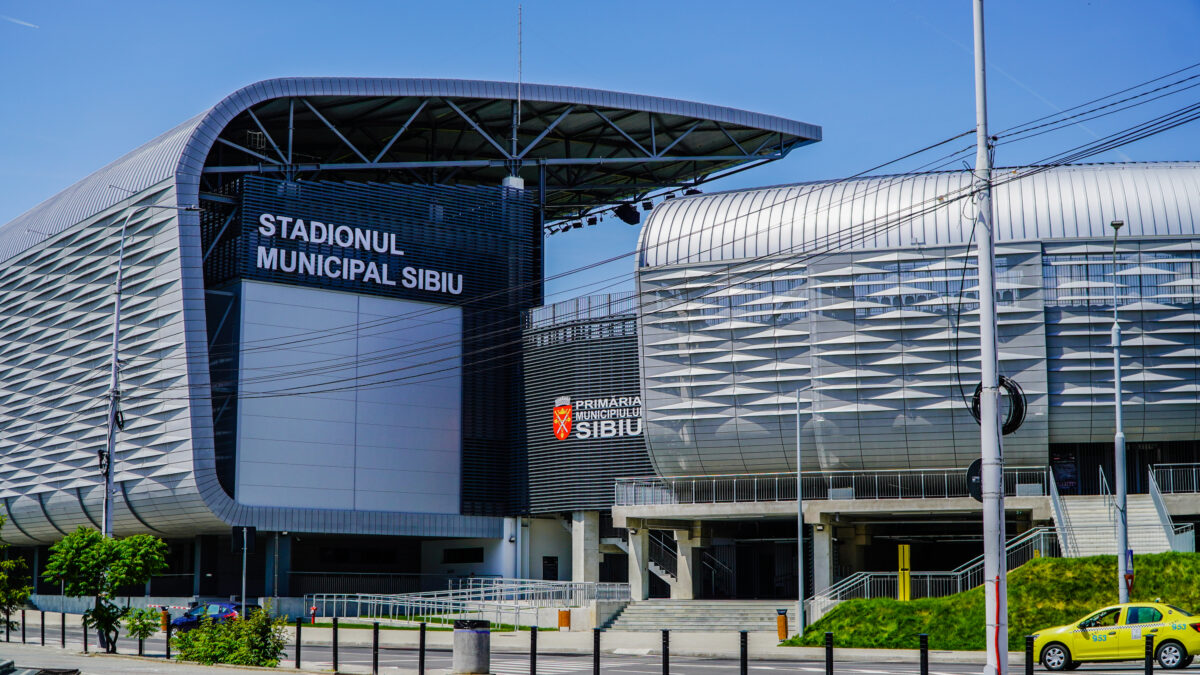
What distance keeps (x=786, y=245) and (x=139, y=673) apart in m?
33.9

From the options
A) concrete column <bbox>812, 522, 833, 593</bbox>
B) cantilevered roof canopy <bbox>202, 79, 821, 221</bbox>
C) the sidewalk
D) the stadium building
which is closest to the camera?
the sidewalk

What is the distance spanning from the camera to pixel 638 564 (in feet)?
181

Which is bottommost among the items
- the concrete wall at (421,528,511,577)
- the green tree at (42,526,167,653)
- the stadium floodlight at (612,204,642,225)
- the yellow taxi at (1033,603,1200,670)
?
the concrete wall at (421,528,511,577)

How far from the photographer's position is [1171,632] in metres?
28.3

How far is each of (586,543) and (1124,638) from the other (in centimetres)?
3516

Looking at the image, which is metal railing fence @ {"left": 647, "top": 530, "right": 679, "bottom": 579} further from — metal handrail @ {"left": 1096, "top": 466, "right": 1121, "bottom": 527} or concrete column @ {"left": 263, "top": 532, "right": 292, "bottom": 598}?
metal handrail @ {"left": 1096, "top": 466, "right": 1121, "bottom": 527}

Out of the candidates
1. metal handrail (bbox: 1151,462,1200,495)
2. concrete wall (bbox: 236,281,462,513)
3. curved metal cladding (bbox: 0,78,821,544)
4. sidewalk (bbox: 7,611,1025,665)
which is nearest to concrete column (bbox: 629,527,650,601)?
sidewalk (bbox: 7,611,1025,665)

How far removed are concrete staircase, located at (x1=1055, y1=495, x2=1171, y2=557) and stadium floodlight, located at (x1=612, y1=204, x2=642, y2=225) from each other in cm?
3970

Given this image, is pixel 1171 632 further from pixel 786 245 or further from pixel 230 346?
pixel 230 346

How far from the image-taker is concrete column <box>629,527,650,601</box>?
54656 mm

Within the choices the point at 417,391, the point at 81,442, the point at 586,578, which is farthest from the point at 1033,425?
the point at 81,442

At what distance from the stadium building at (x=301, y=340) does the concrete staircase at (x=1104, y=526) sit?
1110 inches

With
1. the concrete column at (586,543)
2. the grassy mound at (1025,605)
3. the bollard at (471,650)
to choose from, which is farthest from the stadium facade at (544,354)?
the bollard at (471,650)

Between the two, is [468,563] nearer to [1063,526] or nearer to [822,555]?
[822,555]
